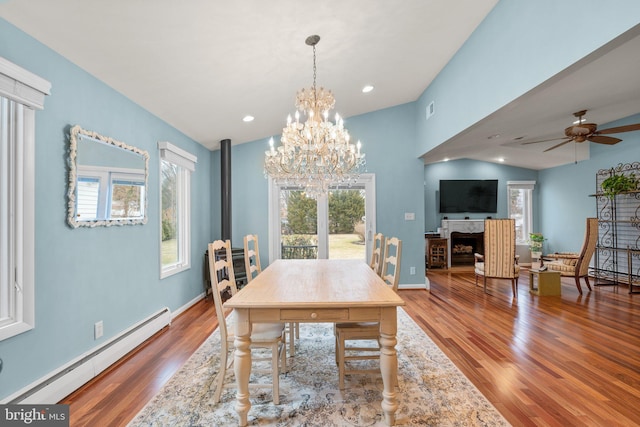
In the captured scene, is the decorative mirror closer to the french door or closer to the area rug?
the area rug

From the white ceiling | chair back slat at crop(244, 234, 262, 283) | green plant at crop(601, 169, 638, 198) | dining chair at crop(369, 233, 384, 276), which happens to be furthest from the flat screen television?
chair back slat at crop(244, 234, 262, 283)

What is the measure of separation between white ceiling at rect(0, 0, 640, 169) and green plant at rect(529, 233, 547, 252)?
11.3ft

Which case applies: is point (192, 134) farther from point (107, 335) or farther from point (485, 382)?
point (485, 382)

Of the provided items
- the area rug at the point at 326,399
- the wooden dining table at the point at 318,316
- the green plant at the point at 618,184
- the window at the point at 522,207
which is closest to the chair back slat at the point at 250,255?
the area rug at the point at 326,399

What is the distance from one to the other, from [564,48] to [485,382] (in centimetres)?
239

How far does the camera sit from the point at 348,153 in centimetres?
266

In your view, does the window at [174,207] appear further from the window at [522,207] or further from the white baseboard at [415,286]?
the window at [522,207]

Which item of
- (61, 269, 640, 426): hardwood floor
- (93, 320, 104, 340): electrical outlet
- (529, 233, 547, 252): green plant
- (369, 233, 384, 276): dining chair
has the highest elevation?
(369, 233, 384, 276): dining chair

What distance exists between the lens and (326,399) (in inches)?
78.2

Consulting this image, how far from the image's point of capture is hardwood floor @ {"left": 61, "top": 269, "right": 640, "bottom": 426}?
73.8 inches

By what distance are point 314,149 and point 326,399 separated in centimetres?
186

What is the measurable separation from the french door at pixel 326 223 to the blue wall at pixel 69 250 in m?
2.37

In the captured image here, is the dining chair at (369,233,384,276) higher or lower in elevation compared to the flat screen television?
lower

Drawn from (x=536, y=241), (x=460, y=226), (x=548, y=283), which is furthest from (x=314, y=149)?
(x=536, y=241)
